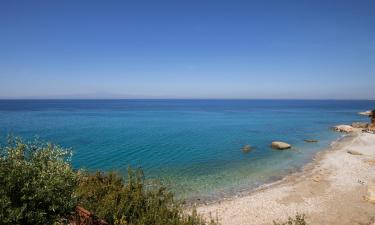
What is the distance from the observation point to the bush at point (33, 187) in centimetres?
962

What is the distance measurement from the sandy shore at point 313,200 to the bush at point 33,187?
1315 centimetres

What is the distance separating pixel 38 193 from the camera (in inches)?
394

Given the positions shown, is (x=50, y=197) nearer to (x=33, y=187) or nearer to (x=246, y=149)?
(x=33, y=187)

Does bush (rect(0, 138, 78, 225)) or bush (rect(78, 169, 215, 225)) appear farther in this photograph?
bush (rect(78, 169, 215, 225))

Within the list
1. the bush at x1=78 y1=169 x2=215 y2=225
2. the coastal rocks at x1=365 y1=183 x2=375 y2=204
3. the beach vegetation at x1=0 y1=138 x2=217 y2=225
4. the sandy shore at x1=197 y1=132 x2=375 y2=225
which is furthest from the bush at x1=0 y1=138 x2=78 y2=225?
the coastal rocks at x1=365 y1=183 x2=375 y2=204

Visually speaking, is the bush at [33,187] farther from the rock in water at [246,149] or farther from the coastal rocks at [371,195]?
the rock in water at [246,149]

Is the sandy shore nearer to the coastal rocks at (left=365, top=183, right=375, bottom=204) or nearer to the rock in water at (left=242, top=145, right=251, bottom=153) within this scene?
the coastal rocks at (left=365, top=183, right=375, bottom=204)

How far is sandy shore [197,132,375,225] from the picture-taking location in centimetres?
2173

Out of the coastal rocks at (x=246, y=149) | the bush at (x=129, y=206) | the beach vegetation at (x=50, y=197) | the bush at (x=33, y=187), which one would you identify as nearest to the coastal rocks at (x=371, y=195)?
the bush at (x=129, y=206)

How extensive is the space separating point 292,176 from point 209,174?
33.2 feet

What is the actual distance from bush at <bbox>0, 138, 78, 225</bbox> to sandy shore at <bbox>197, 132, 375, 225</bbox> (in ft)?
43.1

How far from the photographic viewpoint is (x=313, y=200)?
82.8ft

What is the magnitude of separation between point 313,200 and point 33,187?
2340 cm

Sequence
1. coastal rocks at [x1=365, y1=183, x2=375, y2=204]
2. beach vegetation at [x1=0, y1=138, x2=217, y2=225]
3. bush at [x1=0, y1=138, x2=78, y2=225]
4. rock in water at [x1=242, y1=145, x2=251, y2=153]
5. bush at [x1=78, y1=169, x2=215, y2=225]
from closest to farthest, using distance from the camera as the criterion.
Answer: bush at [x1=0, y1=138, x2=78, y2=225]
beach vegetation at [x1=0, y1=138, x2=217, y2=225]
bush at [x1=78, y1=169, x2=215, y2=225]
coastal rocks at [x1=365, y1=183, x2=375, y2=204]
rock in water at [x1=242, y1=145, x2=251, y2=153]
